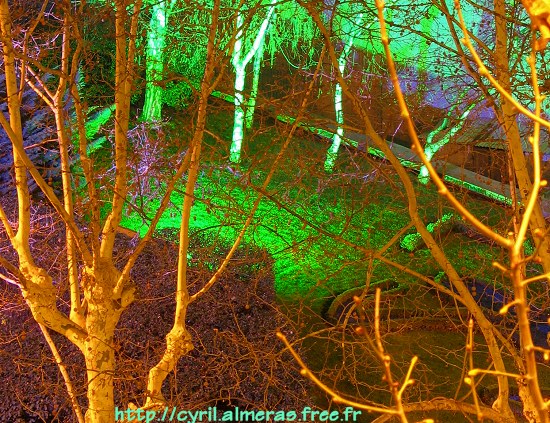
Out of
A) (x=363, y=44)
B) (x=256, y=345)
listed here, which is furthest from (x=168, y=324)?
(x=363, y=44)

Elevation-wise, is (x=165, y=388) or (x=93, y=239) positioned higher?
(x=93, y=239)

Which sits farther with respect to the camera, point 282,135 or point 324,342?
point 324,342

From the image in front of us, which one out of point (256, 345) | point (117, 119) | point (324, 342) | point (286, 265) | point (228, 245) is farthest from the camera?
point (286, 265)

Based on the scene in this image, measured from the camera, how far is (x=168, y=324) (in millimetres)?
7105

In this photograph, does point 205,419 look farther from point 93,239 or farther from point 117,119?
point 117,119

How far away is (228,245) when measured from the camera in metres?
9.35

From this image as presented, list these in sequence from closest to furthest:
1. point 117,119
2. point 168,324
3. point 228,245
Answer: point 117,119, point 168,324, point 228,245

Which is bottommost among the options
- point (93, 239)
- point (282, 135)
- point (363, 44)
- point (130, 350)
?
point (130, 350)

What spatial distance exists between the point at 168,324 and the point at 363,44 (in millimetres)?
10636

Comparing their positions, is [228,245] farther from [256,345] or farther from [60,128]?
[60,128]

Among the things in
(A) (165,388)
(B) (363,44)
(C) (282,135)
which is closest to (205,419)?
(A) (165,388)

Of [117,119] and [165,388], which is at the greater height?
[117,119]

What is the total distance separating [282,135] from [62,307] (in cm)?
410

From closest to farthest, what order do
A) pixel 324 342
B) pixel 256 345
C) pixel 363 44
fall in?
pixel 256 345
pixel 324 342
pixel 363 44
